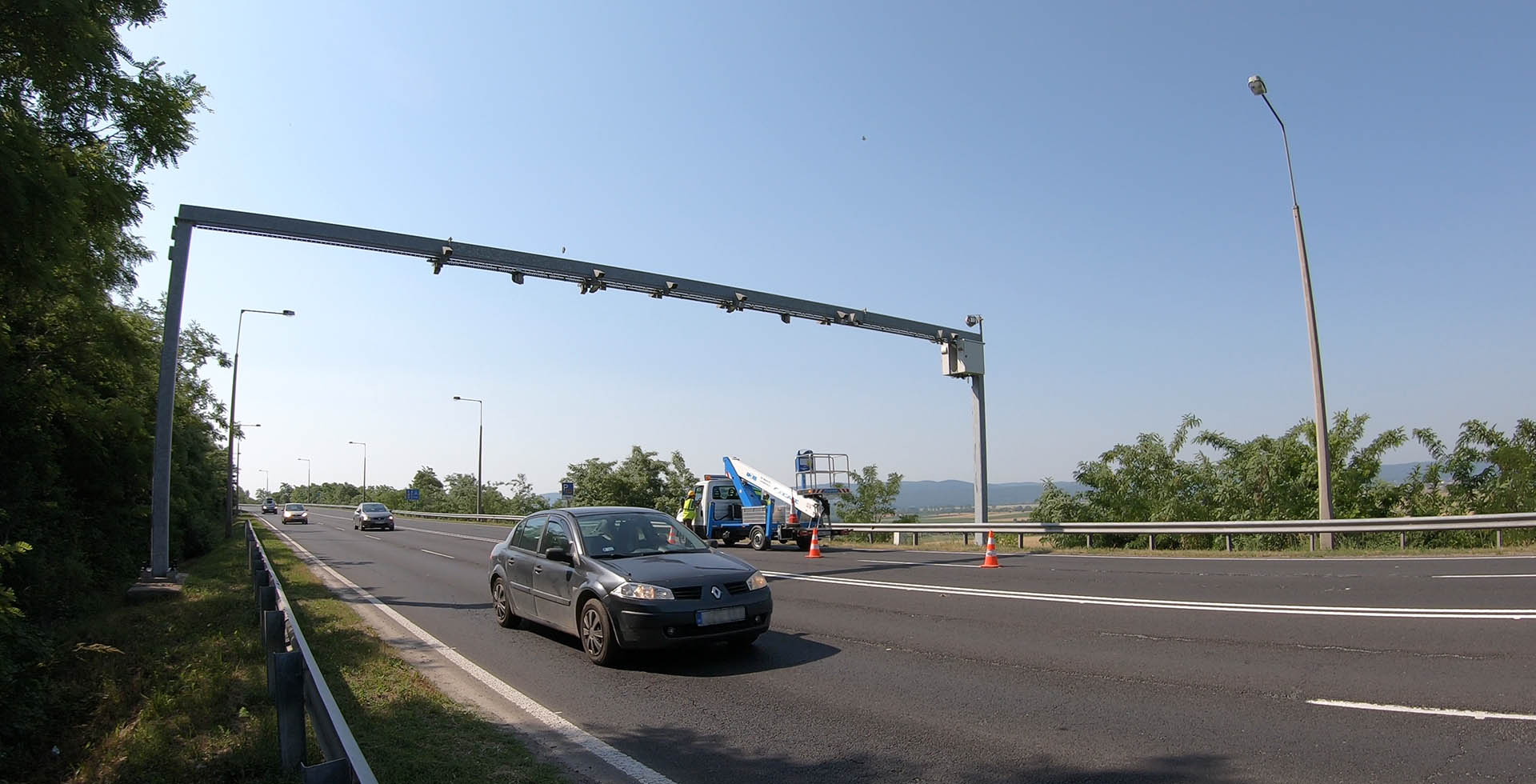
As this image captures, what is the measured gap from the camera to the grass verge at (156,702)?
539 centimetres

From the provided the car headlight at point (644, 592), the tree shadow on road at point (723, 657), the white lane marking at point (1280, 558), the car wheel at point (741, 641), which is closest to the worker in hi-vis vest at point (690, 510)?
the white lane marking at point (1280, 558)

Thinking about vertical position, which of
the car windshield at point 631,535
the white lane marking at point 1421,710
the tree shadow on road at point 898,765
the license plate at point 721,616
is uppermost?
the car windshield at point 631,535

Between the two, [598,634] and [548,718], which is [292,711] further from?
[598,634]

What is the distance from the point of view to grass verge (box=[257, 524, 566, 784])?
16.3 ft

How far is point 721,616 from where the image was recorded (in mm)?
7859

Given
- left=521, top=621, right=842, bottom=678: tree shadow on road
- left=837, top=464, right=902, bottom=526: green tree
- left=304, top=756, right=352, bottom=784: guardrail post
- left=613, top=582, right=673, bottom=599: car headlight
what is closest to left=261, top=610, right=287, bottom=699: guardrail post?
left=613, top=582, right=673, bottom=599: car headlight

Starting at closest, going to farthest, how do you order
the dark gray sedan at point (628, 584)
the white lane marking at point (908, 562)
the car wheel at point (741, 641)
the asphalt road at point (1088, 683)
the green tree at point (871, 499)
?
the asphalt road at point (1088, 683), the dark gray sedan at point (628, 584), the car wheel at point (741, 641), the white lane marking at point (908, 562), the green tree at point (871, 499)

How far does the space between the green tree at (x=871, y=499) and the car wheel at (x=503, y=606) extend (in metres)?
29.2

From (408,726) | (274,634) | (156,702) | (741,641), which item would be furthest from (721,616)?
(156,702)

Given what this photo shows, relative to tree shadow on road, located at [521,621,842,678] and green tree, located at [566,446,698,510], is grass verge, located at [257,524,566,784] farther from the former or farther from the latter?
green tree, located at [566,446,698,510]

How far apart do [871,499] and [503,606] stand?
3108 cm

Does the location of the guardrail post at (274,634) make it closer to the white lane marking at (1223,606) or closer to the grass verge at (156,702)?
the grass verge at (156,702)

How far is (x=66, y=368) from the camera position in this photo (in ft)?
49.3

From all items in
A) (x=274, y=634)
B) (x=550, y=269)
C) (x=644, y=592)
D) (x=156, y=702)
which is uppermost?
(x=550, y=269)
